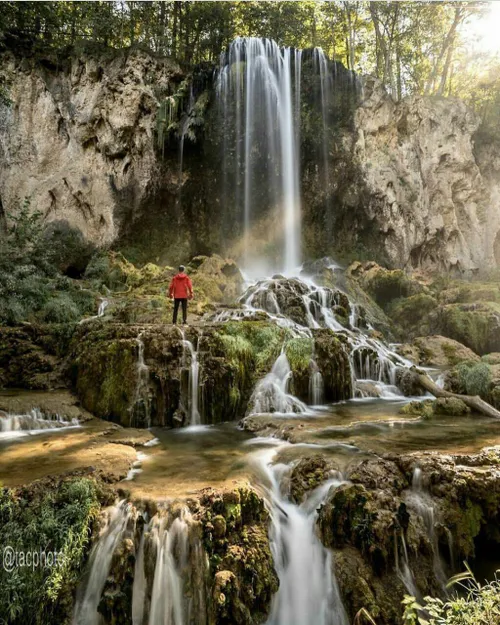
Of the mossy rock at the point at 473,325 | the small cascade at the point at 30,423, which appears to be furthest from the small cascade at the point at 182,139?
the small cascade at the point at 30,423

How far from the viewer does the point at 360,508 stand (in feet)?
13.4

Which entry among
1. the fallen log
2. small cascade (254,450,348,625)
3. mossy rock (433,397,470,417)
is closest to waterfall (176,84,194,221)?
the fallen log

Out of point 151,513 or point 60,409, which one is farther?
point 60,409

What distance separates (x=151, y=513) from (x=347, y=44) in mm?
30793

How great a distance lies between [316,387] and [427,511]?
492 cm

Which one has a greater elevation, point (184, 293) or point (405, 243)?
point (405, 243)

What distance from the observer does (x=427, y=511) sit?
426 cm

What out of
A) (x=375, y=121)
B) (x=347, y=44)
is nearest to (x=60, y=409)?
Result: (x=375, y=121)

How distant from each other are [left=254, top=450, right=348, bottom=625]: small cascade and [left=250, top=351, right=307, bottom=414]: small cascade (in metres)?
3.66

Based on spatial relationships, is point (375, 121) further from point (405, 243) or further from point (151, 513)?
point (151, 513)

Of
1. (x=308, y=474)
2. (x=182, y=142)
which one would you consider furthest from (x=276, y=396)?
(x=182, y=142)

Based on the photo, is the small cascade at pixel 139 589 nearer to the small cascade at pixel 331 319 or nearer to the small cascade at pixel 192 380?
the small cascade at pixel 192 380

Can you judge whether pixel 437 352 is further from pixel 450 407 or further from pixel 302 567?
pixel 302 567

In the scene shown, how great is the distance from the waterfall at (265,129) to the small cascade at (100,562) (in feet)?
57.3
